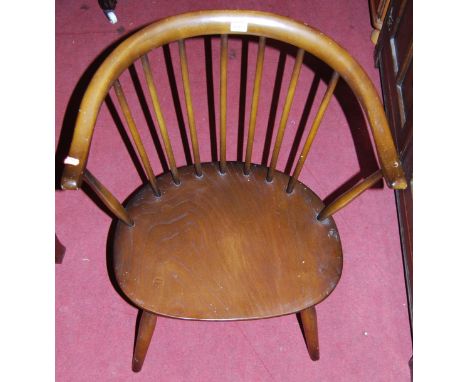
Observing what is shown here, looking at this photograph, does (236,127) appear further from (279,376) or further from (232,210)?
(279,376)

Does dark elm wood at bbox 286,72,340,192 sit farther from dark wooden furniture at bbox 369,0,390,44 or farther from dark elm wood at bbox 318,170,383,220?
dark wooden furniture at bbox 369,0,390,44

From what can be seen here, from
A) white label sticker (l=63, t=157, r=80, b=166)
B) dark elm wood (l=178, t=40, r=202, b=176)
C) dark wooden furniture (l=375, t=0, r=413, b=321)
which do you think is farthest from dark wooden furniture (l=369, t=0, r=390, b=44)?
white label sticker (l=63, t=157, r=80, b=166)

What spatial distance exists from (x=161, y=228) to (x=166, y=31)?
0.44 metres

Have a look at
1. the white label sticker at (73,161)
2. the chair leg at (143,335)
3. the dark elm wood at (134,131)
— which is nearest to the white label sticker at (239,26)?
the dark elm wood at (134,131)

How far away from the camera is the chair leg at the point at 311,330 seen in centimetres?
129

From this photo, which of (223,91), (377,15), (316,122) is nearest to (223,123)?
(223,91)

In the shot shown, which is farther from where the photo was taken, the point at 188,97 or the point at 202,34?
the point at 188,97

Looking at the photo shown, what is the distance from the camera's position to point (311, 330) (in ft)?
4.35

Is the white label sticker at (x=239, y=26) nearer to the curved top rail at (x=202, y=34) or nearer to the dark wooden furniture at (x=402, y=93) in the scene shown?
the curved top rail at (x=202, y=34)

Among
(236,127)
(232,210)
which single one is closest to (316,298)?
(232,210)

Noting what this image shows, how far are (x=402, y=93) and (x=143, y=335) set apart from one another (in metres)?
1.05

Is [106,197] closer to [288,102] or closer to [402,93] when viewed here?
[288,102]

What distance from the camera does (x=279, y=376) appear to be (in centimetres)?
143
